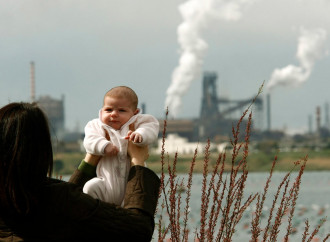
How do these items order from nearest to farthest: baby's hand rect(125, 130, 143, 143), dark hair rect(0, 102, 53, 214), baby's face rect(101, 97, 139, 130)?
dark hair rect(0, 102, 53, 214) → baby's hand rect(125, 130, 143, 143) → baby's face rect(101, 97, 139, 130)

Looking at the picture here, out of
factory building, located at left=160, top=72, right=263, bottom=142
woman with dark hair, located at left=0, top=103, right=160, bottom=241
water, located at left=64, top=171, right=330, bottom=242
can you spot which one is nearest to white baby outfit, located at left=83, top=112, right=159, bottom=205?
woman with dark hair, located at left=0, top=103, right=160, bottom=241

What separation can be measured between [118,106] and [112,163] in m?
0.20

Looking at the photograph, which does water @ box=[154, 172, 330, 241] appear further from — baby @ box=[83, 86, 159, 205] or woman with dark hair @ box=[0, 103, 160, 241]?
woman with dark hair @ box=[0, 103, 160, 241]

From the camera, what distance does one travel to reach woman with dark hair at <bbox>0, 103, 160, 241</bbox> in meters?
1.70

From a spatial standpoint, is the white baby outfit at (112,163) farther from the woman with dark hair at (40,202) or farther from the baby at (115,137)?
the woman with dark hair at (40,202)

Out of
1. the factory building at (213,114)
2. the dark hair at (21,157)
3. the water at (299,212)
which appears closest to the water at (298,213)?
the water at (299,212)

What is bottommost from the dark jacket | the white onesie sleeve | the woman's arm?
the dark jacket

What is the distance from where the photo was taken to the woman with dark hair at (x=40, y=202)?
5.56 feet

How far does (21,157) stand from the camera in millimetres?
1688

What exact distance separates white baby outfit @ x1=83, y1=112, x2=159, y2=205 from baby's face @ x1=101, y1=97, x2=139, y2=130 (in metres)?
0.02

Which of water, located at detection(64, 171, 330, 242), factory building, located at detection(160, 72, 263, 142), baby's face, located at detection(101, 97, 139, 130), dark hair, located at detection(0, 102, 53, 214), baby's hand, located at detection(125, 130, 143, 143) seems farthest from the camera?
factory building, located at detection(160, 72, 263, 142)

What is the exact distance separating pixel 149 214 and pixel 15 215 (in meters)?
0.37

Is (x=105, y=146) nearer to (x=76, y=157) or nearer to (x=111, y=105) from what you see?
(x=111, y=105)

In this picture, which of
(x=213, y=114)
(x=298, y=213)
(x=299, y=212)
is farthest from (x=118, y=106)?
(x=213, y=114)
